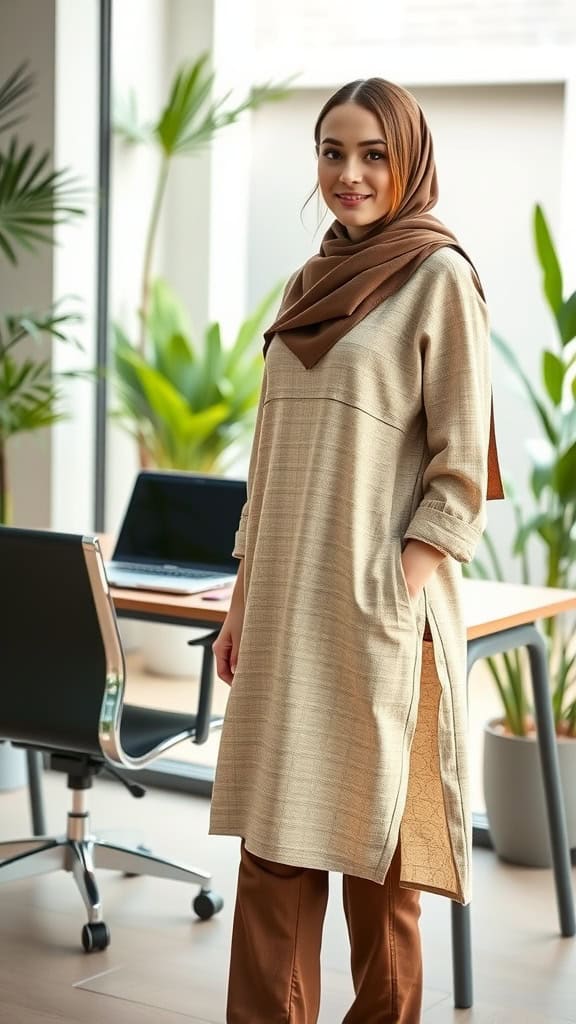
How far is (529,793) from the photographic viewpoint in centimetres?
340

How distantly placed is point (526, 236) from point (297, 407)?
1.76 meters

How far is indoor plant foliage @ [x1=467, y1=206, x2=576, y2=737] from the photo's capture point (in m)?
3.29

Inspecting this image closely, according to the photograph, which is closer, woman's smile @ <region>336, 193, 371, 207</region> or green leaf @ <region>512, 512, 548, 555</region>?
woman's smile @ <region>336, 193, 371, 207</region>

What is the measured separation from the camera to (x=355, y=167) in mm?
2049

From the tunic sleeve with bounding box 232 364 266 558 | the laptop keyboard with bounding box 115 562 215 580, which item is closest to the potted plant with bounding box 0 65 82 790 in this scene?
the laptop keyboard with bounding box 115 562 215 580

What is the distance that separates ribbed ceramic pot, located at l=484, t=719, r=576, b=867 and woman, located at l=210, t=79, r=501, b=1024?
4.33 feet

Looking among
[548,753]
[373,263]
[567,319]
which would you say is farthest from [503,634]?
[373,263]

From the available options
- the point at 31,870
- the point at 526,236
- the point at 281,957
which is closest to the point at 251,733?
the point at 281,957

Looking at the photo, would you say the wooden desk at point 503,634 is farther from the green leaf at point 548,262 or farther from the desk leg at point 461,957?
the green leaf at point 548,262

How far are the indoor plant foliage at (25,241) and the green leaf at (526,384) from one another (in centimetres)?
115

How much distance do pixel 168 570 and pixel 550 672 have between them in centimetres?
94

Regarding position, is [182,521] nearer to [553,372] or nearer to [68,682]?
[68,682]

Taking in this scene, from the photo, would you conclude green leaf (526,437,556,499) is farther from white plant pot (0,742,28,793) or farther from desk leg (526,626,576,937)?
white plant pot (0,742,28,793)

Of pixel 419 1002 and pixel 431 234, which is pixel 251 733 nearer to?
pixel 419 1002
